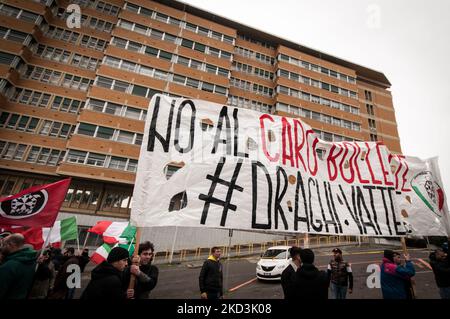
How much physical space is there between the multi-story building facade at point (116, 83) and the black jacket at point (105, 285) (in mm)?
19446

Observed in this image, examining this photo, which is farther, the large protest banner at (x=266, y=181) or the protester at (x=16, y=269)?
the large protest banner at (x=266, y=181)

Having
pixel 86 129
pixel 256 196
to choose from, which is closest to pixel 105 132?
pixel 86 129

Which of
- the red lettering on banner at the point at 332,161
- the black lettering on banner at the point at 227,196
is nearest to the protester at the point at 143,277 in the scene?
the black lettering on banner at the point at 227,196

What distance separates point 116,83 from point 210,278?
23.9 m

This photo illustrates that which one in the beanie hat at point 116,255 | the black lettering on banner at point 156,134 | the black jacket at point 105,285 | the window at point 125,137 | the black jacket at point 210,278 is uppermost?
the window at point 125,137

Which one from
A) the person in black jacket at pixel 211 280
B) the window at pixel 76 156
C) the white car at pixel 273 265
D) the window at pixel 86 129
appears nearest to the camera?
the person in black jacket at pixel 211 280

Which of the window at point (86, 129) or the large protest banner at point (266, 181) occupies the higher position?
the window at point (86, 129)

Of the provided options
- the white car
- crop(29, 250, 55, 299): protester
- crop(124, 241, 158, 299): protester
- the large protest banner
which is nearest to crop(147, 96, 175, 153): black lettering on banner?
the large protest banner

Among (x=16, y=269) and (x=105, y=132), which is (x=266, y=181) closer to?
(x=16, y=269)

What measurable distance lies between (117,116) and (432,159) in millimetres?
23135

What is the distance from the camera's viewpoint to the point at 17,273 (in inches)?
107

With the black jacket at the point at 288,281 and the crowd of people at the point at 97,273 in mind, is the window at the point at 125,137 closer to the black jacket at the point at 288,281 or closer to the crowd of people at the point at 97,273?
the crowd of people at the point at 97,273

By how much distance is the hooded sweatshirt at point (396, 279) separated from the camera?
395 centimetres
